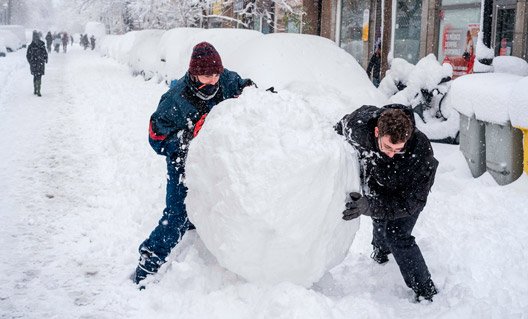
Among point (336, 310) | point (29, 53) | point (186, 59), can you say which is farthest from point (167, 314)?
point (29, 53)

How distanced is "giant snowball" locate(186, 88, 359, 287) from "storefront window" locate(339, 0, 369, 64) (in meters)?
13.5

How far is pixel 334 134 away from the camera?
319cm

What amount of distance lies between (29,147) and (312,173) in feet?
22.0

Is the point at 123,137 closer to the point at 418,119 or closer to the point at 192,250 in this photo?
the point at 418,119

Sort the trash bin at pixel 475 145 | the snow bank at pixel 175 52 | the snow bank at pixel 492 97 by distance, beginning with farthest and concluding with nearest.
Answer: the snow bank at pixel 175 52 → the trash bin at pixel 475 145 → the snow bank at pixel 492 97

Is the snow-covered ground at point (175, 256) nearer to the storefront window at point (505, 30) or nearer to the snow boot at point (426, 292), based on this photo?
the snow boot at point (426, 292)

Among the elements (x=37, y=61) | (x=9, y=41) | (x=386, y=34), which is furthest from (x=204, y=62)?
(x=9, y=41)

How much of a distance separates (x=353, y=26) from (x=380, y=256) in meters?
13.6

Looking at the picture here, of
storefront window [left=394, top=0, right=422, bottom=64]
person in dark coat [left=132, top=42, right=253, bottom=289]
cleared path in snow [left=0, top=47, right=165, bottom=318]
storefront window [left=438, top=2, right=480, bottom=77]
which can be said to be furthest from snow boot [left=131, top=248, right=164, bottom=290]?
storefront window [left=394, top=0, right=422, bottom=64]

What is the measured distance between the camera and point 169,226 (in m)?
3.62

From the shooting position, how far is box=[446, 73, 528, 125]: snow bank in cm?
527

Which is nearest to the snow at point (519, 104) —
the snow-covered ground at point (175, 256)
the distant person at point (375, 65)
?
the snow-covered ground at point (175, 256)

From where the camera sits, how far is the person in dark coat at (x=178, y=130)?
11.6ft

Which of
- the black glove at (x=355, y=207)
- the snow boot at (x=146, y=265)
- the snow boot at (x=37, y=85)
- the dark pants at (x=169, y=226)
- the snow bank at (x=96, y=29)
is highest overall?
the snow bank at (x=96, y=29)
